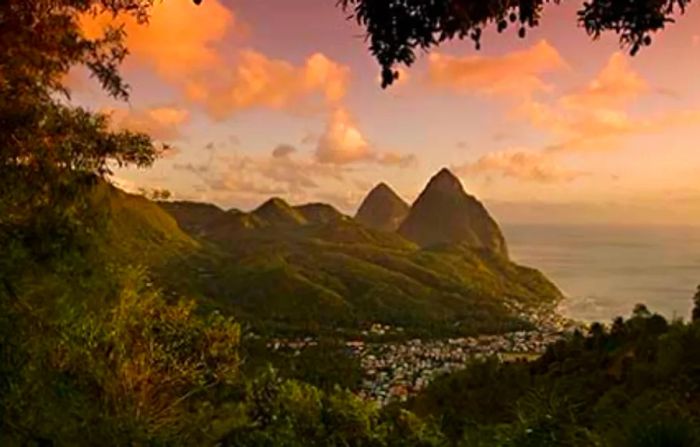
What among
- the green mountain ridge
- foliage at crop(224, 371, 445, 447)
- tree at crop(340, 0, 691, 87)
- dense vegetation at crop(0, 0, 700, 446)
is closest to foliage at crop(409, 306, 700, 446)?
dense vegetation at crop(0, 0, 700, 446)

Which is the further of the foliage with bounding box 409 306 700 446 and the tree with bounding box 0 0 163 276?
the tree with bounding box 0 0 163 276

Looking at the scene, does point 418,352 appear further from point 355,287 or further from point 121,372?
point 121,372

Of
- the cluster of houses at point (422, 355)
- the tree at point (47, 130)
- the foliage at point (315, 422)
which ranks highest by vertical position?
the tree at point (47, 130)

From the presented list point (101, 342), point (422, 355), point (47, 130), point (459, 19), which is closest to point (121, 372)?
point (101, 342)

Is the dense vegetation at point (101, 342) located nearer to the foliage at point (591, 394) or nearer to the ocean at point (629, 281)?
the foliage at point (591, 394)

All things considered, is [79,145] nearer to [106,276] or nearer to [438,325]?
[106,276]

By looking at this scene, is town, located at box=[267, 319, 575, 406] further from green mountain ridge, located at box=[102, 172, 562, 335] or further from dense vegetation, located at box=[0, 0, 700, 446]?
dense vegetation, located at box=[0, 0, 700, 446]

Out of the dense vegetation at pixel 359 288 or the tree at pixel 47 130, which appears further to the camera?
the dense vegetation at pixel 359 288

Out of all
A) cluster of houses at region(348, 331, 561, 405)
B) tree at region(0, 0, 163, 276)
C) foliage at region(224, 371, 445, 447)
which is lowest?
cluster of houses at region(348, 331, 561, 405)

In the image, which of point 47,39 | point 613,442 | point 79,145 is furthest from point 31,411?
point 613,442

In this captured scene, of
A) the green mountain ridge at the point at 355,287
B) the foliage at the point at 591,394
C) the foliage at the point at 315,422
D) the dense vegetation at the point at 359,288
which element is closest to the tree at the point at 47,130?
the foliage at the point at 315,422

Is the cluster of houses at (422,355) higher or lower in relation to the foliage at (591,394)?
lower

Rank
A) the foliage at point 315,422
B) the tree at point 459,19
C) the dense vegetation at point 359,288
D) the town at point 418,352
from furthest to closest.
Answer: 1. the dense vegetation at point 359,288
2. the town at point 418,352
3. the foliage at point 315,422
4. the tree at point 459,19
